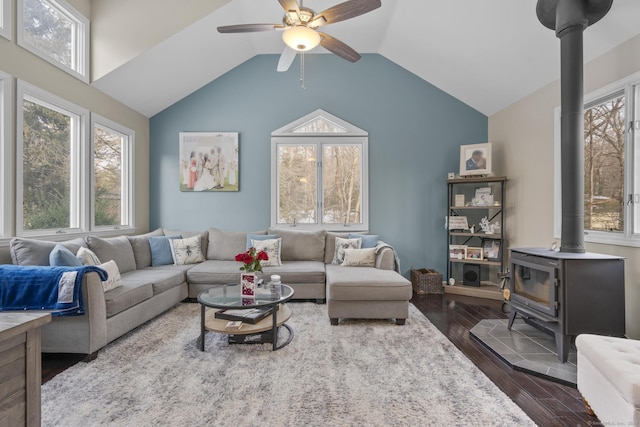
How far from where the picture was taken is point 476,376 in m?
2.20

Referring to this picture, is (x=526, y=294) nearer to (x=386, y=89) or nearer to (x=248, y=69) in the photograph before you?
(x=386, y=89)

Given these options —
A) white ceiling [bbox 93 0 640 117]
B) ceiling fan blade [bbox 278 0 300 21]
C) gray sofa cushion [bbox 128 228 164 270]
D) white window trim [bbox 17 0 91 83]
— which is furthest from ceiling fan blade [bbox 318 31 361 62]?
gray sofa cushion [bbox 128 228 164 270]

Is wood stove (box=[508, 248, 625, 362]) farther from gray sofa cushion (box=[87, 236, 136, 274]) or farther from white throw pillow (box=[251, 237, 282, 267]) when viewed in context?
gray sofa cushion (box=[87, 236, 136, 274])

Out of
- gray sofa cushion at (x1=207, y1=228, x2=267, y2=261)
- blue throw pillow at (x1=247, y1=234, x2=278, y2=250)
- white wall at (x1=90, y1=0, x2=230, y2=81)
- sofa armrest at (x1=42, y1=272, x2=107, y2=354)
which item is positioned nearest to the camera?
sofa armrest at (x1=42, y1=272, x2=107, y2=354)

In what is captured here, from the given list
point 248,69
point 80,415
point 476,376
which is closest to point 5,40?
point 248,69

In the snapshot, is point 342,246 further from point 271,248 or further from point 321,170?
point 321,170

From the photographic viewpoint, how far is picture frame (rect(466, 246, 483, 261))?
4430mm

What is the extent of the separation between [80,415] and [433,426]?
2.00 meters

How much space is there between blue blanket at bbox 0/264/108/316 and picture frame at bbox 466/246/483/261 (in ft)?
14.9

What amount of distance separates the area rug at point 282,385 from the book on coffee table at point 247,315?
254mm

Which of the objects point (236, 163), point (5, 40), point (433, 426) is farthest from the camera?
point (236, 163)

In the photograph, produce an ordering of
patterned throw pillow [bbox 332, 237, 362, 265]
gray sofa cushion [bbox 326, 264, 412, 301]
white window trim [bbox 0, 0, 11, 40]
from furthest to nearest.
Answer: patterned throw pillow [bbox 332, 237, 362, 265]
gray sofa cushion [bbox 326, 264, 412, 301]
white window trim [bbox 0, 0, 11, 40]

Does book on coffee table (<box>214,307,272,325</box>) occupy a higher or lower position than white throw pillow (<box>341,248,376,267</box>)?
lower

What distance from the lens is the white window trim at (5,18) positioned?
271 centimetres
